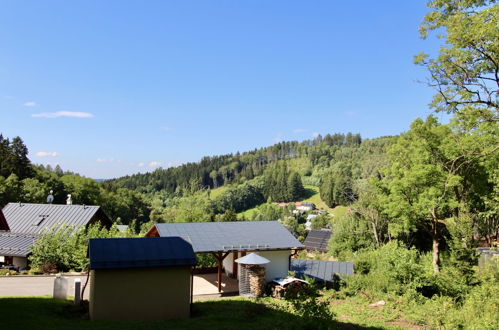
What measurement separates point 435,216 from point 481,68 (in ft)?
49.9

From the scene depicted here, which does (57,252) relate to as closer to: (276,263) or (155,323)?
(276,263)

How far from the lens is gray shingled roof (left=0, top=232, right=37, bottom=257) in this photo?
2202 centimetres

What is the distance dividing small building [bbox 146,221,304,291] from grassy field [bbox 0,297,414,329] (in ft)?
11.2

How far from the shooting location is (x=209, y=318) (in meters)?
10.9

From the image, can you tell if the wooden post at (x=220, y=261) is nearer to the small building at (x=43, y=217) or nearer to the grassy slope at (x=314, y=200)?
the small building at (x=43, y=217)

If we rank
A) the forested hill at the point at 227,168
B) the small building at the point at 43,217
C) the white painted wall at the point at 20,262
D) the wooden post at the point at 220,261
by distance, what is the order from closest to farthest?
the wooden post at the point at 220,261 → the white painted wall at the point at 20,262 → the small building at the point at 43,217 → the forested hill at the point at 227,168

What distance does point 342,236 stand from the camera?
2891cm

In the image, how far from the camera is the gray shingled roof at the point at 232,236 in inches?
692

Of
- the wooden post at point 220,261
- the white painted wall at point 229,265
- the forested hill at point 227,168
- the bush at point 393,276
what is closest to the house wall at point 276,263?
the wooden post at point 220,261

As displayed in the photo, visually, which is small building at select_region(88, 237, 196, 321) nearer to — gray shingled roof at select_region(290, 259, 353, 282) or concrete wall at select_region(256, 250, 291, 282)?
concrete wall at select_region(256, 250, 291, 282)

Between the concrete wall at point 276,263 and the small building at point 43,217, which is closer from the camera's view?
the concrete wall at point 276,263

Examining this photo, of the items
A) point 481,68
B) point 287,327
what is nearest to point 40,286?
point 287,327

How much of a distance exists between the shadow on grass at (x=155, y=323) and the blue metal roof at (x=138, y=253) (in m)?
1.59

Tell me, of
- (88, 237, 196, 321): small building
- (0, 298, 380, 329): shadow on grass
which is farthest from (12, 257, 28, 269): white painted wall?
(88, 237, 196, 321): small building
